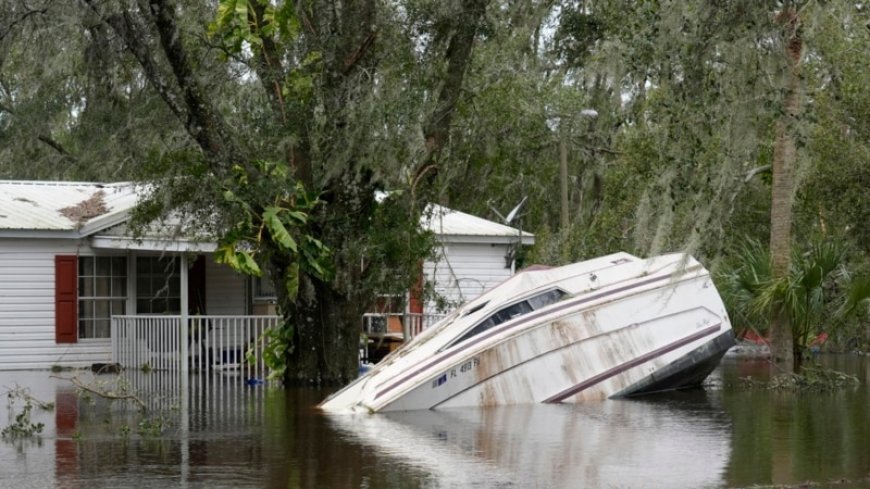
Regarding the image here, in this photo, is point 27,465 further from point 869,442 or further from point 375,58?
point 375,58

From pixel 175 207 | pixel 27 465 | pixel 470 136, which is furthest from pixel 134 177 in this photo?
pixel 27 465

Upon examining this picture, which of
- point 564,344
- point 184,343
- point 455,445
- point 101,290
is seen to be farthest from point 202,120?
point 101,290

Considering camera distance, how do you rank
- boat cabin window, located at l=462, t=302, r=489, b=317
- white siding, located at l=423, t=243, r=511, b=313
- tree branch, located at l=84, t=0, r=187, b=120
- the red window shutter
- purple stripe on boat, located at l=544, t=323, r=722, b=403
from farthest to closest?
white siding, located at l=423, t=243, r=511, b=313 → the red window shutter → tree branch, located at l=84, t=0, r=187, b=120 → boat cabin window, located at l=462, t=302, r=489, b=317 → purple stripe on boat, located at l=544, t=323, r=722, b=403

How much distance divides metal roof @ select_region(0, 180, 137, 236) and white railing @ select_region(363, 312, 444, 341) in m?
5.21

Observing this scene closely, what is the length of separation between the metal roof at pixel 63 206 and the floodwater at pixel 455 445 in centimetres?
721

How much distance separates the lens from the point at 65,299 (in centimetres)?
2744

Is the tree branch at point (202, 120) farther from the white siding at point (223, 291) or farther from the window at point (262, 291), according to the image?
the window at point (262, 291)

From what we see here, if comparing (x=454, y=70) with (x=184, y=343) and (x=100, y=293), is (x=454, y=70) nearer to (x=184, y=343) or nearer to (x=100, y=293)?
(x=184, y=343)

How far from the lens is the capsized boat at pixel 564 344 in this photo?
17.6 m

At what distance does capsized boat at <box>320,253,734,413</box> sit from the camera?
57.9 ft

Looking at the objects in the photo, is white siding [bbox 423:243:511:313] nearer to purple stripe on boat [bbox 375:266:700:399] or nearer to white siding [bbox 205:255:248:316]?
white siding [bbox 205:255:248:316]

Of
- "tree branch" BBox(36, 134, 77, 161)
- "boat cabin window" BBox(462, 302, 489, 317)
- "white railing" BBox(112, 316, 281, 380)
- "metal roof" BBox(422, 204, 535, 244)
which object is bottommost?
"white railing" BBox(112, 316, 281, 380)

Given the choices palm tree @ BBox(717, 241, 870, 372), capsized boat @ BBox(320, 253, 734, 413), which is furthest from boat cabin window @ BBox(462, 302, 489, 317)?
palm tree @ BBox(717, 241, 870, 372)

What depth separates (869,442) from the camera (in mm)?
14117
